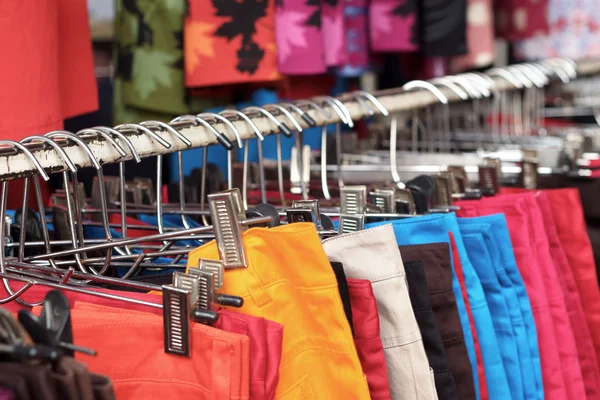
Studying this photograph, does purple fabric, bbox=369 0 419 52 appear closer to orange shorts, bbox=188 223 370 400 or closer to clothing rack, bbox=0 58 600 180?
clothing rack, bbox=0 58 600 180

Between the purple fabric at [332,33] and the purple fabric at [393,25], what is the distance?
0.17 metres

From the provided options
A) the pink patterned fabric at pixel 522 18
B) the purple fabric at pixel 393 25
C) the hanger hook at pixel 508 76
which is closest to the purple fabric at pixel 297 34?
the purple fabric at pixel 393 25

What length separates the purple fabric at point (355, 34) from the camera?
7.14ft

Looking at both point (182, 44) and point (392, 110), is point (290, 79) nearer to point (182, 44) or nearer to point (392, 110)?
point (182, 44)

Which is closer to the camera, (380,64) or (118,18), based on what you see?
(118,18)

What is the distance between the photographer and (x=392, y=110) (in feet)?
4.79

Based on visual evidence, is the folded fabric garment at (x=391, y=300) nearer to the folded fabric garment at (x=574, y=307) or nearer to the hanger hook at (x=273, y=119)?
the hanger hook at (x=273, y=119)

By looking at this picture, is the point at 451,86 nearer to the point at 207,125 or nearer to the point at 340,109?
the point at 340,109

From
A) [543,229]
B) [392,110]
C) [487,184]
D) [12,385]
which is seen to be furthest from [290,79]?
[12,385]

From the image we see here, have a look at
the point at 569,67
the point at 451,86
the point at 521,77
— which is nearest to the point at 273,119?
the point at 451,86

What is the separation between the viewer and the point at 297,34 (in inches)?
73.7

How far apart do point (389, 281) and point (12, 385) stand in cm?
47

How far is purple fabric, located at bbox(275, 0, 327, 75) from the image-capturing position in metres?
1.86

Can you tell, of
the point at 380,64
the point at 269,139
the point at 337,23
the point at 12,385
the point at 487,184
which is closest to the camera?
the point at 12,385
